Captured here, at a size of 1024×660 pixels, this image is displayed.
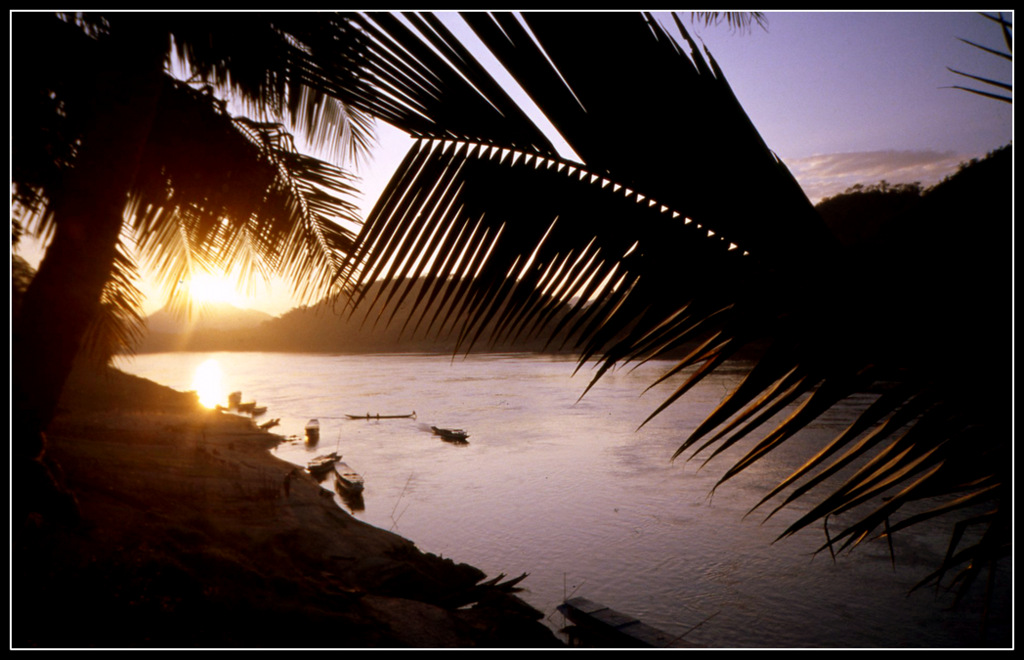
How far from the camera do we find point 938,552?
14461 mm

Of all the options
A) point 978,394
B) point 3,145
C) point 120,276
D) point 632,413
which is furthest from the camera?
point 632,413

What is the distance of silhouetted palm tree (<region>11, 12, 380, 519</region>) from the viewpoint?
191 cm

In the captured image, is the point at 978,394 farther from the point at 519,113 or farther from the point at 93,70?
the point at 93,70

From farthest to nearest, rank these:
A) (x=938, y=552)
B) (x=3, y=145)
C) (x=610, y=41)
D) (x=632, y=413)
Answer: (x=632, y=413) → (x=938, y=552) → (x=3, y=145) → (x=610, y=41)

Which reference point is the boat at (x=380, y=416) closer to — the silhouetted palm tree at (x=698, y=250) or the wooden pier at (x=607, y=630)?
the wooden pier at (x=607, y=630)

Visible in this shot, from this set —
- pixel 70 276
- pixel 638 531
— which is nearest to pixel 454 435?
pixel 638 531

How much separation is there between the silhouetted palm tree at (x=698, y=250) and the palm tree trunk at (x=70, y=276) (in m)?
1.57

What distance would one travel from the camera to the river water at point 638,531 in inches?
447

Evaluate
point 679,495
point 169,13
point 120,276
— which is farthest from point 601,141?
point 679,495

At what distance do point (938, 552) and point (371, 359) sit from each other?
264 feet

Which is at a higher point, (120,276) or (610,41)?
(120,276)

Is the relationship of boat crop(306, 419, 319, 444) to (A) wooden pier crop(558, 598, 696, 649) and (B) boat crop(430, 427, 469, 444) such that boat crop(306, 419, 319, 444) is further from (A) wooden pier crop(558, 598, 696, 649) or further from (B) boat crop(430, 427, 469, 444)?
(A) wooden pier crop(558, 598, 696, 649)

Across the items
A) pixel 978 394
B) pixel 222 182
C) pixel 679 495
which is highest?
pixel 222 182

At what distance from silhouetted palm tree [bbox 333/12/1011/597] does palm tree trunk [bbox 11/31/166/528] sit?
61.6 inches
